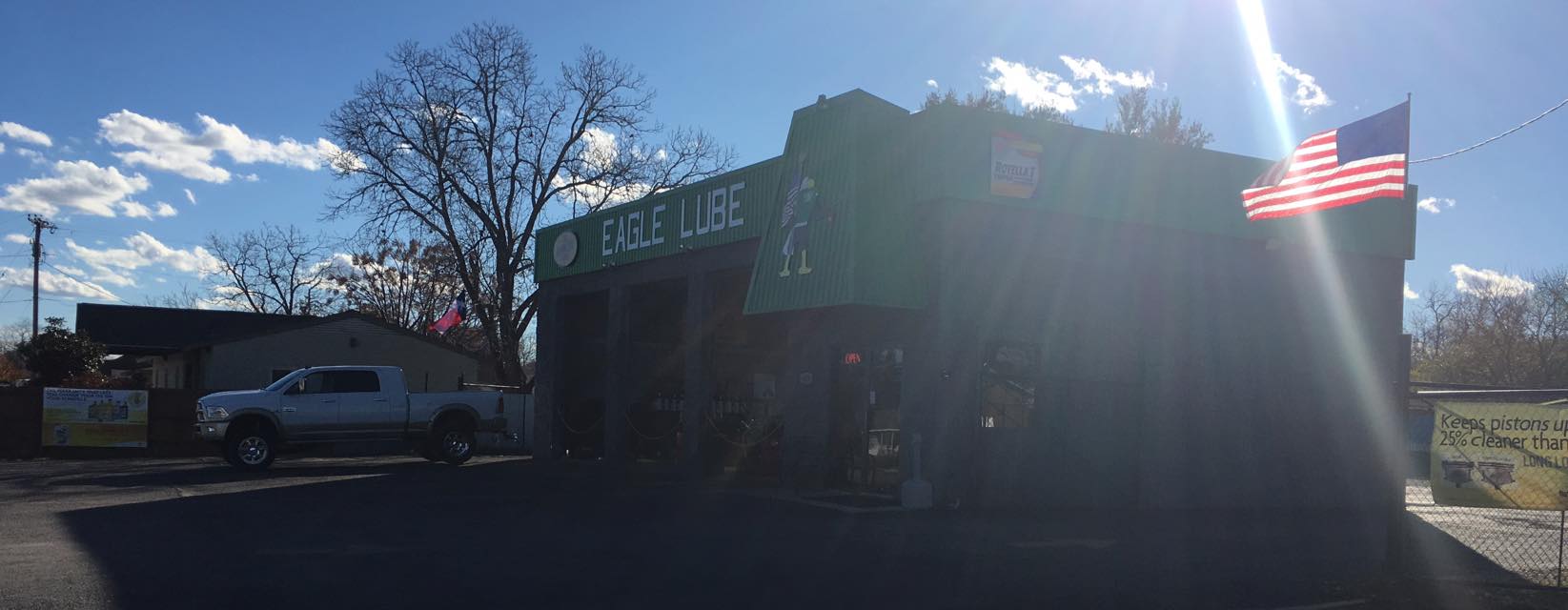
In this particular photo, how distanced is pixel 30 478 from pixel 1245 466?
21.3 meters

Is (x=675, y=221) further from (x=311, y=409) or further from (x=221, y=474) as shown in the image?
(x=221, y=474)

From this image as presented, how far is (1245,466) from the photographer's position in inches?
789

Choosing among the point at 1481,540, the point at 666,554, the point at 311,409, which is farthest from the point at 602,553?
the point at 311,409

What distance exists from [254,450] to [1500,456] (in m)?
21.2

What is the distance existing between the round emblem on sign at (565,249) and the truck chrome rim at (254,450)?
7.86 meters

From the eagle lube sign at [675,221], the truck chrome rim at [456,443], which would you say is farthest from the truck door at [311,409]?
the eagle lube sign at [675,221]

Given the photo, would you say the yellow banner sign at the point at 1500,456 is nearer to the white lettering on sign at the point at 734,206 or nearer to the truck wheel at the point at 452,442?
the white lettering on sign at the point at 734,206

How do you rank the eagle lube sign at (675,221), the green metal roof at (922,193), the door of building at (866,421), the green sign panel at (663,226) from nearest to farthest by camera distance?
the green metal roof at (922,193) → the door of building at (866,421) → the green sign panel at (663,226) → the eagle lube sign at (675,221)

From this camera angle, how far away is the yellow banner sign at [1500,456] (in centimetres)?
1002

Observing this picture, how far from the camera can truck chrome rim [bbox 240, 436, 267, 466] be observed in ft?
75.6

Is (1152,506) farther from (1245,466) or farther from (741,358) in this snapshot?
(741,358)

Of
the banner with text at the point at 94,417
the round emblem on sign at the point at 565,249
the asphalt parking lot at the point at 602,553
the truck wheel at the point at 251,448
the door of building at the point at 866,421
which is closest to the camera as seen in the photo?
the asphalt parking lot at the point at 602,553

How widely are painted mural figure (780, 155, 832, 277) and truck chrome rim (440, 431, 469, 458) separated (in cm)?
1024

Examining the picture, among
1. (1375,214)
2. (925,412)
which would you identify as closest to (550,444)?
(925,412)
